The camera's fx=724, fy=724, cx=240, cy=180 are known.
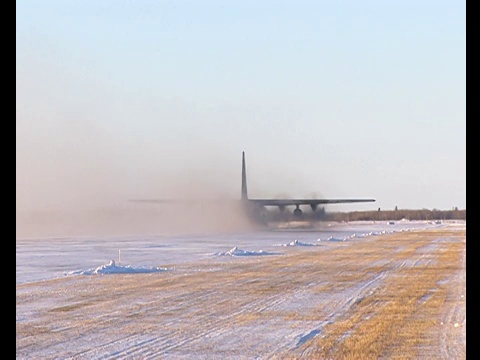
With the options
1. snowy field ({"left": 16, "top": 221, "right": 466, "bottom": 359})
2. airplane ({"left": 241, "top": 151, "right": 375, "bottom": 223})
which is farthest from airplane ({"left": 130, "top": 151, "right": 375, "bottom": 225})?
snowy field ({"left": 16, "top": 221, "right": 466, "bottom": 359})

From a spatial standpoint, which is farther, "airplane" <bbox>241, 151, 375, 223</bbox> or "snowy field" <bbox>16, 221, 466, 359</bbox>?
"airplane" <bbox>241, 151, 375, 223</bbox>

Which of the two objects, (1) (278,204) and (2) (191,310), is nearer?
(2) (191,310)

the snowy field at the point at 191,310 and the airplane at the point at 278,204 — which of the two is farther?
the airplane at the point at 278,204

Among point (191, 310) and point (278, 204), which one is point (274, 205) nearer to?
point (278, 204)

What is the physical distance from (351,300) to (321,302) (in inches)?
23.8

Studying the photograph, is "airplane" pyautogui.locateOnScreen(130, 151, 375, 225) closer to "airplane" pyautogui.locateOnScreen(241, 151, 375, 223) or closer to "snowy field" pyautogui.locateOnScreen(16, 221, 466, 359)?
"airplane" pyautogui.locateOnScreen(241, 151, 375, 223)

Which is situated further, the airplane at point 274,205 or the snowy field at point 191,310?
the airplane at point 274,205

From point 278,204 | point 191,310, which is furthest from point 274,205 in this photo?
point 191,310

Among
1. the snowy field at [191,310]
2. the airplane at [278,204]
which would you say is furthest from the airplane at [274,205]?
the snowy field at [191,310]

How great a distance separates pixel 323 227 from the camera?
68.5m

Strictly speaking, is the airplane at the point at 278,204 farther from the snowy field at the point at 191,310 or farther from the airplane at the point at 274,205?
the snowy field at the point at 191,310
